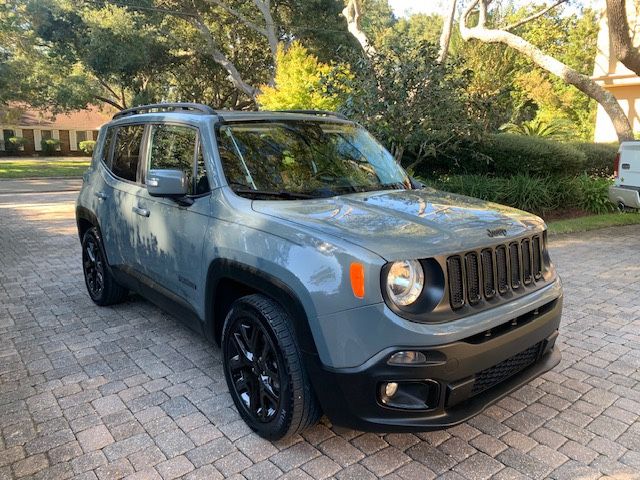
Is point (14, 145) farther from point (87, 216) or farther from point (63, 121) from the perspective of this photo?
point (87, 216)

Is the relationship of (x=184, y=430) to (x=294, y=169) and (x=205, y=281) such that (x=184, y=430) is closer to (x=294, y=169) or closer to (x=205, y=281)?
(x=205, y=281)

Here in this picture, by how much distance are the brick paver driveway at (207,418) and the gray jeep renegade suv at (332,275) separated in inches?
12.8

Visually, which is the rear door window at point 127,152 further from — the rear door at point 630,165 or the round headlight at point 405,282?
the rear door at point 630,165

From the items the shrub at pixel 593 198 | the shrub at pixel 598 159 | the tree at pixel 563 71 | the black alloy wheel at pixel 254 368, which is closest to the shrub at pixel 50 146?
the tree at pixel 563 71

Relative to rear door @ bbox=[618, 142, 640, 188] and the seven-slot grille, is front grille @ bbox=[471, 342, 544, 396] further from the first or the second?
rear door @ bbox=[618, 142, 640, 188]

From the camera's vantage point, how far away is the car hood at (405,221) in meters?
2.55

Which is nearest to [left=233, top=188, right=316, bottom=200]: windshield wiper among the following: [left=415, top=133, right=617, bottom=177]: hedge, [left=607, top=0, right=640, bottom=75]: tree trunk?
[left=415, top=133, right=617, bottom=177]: hedge

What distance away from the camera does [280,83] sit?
14.2m

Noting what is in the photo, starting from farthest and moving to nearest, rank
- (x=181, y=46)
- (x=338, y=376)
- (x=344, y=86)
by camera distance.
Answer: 1. (x=181, y=46)
2. (x=344, y=86)
3. (x=338, y=376)

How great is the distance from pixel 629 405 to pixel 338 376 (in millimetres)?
2177

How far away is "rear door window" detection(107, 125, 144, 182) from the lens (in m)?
4.40

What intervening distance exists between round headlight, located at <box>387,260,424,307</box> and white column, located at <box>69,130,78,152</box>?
5304 centimetres

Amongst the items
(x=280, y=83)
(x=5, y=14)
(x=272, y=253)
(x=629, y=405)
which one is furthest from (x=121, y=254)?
(x=5, y=14)

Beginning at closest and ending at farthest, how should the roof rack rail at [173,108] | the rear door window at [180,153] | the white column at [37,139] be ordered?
the rear door window at [180,153] < the roof rack rail at [173,108] < the white column at [37,139]
